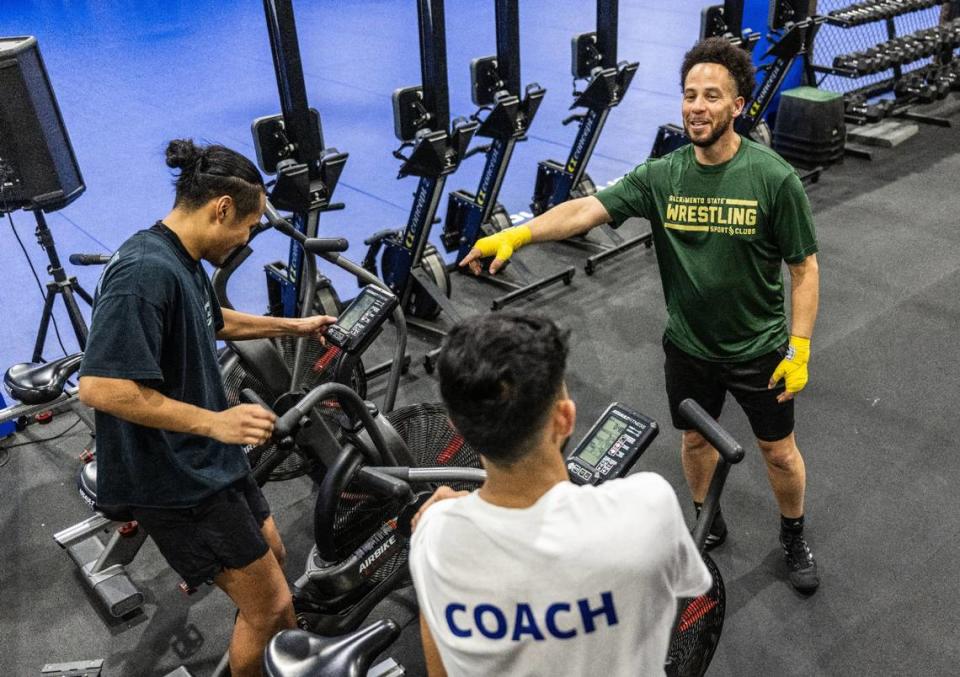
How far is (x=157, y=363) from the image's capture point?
1.98m

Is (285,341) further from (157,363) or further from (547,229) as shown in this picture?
(157,363)

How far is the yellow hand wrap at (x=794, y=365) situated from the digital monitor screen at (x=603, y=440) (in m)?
0.77

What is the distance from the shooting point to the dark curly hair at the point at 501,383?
1.26 m

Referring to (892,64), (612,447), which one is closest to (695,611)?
(612,447)

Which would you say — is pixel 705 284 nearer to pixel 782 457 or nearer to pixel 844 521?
pixel 782 457

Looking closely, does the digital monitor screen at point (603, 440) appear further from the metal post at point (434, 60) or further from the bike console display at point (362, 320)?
the metal post at point (434, 60)

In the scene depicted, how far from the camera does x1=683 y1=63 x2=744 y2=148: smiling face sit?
102 inches

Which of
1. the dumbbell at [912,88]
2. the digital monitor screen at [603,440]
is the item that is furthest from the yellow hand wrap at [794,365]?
the dumbbell at [912,88]

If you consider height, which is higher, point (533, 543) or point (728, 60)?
point (728, 60)

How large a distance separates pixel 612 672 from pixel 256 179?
4.90 ft

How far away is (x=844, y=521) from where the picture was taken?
339 centimetres

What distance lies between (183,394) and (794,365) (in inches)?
71.6

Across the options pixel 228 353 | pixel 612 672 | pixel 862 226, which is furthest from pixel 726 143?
pixel 862 226

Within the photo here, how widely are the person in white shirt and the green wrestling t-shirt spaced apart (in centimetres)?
150
